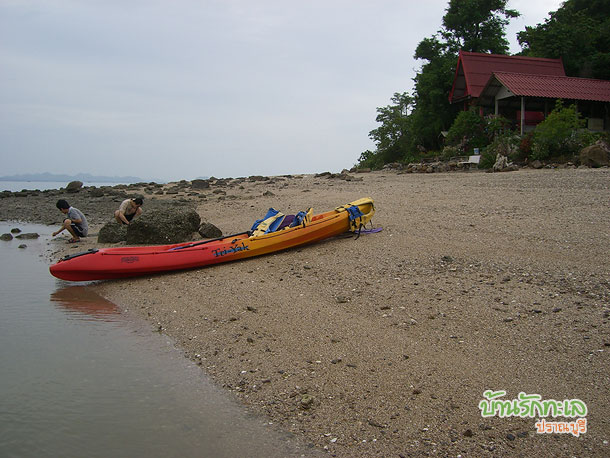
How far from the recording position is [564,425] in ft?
10.8

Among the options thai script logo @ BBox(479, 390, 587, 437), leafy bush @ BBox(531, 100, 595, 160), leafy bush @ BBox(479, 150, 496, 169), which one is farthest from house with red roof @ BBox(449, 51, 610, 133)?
thai script logo @ BBox(479, 390, 587, 437)

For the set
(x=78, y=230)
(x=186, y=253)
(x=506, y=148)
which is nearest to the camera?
(x=186, y=253)

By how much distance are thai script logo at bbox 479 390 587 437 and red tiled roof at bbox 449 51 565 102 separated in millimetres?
23174

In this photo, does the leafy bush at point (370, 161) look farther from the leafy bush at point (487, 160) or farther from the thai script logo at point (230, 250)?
the thai script logo at point (230, 250)

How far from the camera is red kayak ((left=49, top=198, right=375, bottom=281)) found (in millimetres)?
7512

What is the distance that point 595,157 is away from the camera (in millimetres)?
13977

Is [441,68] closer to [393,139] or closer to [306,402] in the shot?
[393,139]

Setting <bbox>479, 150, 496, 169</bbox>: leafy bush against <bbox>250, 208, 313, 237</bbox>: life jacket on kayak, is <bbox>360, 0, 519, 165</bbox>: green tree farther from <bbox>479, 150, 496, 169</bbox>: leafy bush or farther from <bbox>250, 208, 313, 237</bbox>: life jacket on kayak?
<bbox>250, 208, 313, 237</bbox>: life jacket on kayak

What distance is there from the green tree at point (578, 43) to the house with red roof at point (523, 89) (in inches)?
46.5

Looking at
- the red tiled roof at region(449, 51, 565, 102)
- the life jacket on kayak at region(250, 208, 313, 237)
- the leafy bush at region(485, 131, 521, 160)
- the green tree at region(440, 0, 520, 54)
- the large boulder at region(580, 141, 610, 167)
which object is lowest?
the life jacket on kayak at region(250, 208, 313, 237)

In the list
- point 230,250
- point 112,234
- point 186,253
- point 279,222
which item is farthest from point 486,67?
point 186,253

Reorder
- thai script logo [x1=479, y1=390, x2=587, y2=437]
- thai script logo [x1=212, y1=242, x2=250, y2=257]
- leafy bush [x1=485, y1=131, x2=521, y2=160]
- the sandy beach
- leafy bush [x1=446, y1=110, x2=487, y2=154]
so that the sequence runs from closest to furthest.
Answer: thai script logo [x1=479, y1=390, x2=587, y2=437], the sandy beach, thai script logo [x1=212, y1=242, x2=250, y2=257], leafy bush [x1=485, y1=131, x2=521, y2=160], leafy bush [x1=446, y1=110, x2=487, y2=154]

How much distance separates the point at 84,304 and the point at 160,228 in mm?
2996

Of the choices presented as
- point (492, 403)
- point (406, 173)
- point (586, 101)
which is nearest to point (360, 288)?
point (492, 403)
